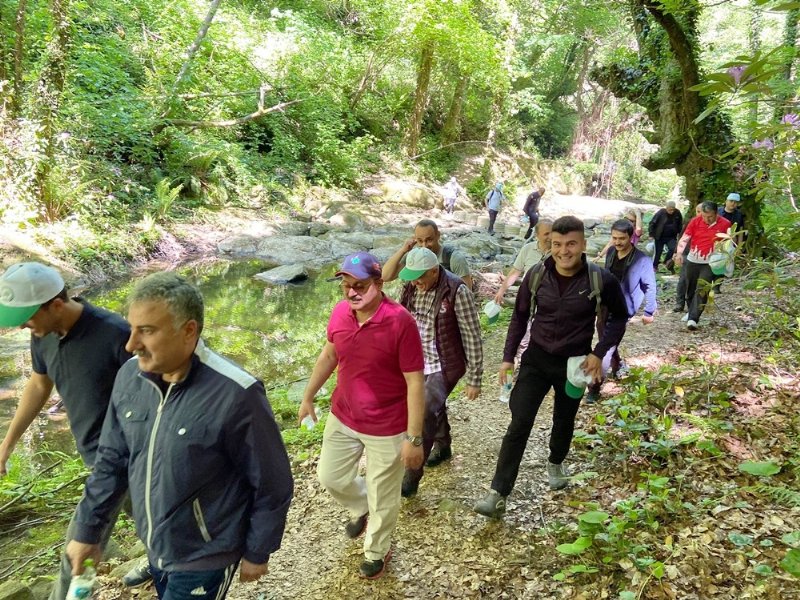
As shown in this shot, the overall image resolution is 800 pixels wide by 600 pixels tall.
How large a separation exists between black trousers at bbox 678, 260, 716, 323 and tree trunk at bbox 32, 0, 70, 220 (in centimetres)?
1230

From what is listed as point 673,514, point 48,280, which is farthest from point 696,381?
point 48,280

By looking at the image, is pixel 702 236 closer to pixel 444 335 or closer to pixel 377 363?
pixel 444 335

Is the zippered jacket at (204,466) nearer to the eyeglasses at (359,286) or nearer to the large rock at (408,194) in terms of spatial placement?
the eyeglasses at (359,286)

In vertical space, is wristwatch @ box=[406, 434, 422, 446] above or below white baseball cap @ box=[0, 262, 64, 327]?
below

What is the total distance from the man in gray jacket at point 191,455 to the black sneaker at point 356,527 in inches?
67.4

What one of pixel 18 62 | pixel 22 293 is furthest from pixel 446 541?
pixel 18 62

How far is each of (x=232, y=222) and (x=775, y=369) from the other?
1539cm

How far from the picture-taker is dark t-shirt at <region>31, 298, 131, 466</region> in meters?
2.90

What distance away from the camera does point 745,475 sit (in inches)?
150

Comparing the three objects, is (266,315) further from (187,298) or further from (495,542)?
(187,298)

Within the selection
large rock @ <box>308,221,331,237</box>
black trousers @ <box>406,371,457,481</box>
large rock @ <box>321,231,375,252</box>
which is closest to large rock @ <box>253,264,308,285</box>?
large rock @ <box>321,231,375,252</box>

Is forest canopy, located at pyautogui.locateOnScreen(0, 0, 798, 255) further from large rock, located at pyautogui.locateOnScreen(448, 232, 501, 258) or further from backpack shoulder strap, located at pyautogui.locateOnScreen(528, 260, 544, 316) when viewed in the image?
large rock, located at pyautogui.locateOnScreen(448, 232, 501, 258)

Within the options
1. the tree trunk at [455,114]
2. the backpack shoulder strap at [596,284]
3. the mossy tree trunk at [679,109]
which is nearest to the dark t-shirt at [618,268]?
the backpack shoulder strap at [596,284]

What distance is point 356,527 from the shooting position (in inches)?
151
